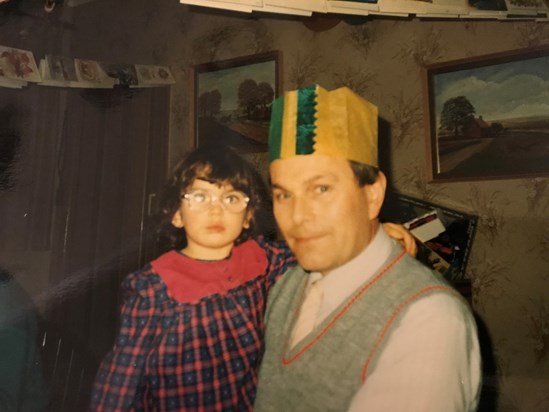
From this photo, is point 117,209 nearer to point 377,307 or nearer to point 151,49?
point 151,49

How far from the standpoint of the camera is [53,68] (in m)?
0.65

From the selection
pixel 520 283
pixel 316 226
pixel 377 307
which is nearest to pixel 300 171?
pixel 316 226

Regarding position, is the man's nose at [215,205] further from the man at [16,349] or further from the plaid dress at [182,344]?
the man at [16,349]

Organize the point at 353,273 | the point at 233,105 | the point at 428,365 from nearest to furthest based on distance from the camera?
the point at 428,365
the point at 353,273
the point at 233,105

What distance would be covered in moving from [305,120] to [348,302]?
224 millimetres

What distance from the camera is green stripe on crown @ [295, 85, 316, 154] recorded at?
51cm

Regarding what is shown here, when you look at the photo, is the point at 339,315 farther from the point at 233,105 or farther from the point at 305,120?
the point at 233,105

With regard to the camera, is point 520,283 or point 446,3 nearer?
point 446,3

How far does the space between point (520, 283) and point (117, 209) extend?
857mm

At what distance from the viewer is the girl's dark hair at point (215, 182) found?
56cm

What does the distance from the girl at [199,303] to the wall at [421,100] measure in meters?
0.23

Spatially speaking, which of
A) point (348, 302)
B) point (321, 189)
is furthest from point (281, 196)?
point (348, 302)

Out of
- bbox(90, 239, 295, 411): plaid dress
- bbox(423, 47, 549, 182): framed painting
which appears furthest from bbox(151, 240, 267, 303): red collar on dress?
bbox(423, 47, 549, 182): framed painting

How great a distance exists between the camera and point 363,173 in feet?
1.73
